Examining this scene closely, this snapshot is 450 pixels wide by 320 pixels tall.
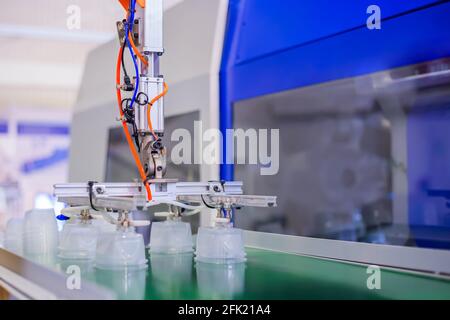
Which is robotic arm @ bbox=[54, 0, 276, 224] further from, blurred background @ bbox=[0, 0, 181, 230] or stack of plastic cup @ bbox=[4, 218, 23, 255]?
blurred background @ bbox=[0, 0, 181, 230]

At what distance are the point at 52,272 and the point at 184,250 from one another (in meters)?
0.49

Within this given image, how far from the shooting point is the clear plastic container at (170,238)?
1.62 m

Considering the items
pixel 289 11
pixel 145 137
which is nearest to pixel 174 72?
pixel 289 11

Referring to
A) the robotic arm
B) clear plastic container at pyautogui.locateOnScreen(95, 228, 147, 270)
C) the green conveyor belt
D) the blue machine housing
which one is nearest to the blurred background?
the blue machine housing

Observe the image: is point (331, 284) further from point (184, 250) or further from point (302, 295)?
point (184, 250)

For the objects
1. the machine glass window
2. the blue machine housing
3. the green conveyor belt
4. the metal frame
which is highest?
the blue machine housing

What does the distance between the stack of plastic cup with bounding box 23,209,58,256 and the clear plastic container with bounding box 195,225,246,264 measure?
1.64ft

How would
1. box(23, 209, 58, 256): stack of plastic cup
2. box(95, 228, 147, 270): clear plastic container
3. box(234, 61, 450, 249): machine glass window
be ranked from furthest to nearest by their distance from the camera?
box(234, 61, 450, 249): machine glass window
box(23, 209, 58, 256): stack of plastic cup
box(95, 228, 147, 270): clear plastic container

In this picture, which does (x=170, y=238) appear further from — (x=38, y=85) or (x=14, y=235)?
(x=38, y=85)

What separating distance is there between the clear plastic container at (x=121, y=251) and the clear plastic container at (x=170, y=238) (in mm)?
256

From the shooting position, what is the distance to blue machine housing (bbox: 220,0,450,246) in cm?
151

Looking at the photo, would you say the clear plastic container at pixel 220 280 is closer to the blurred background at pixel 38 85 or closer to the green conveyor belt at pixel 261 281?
the green conveyor belt at pixel 261 281

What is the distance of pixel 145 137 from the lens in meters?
1.50
